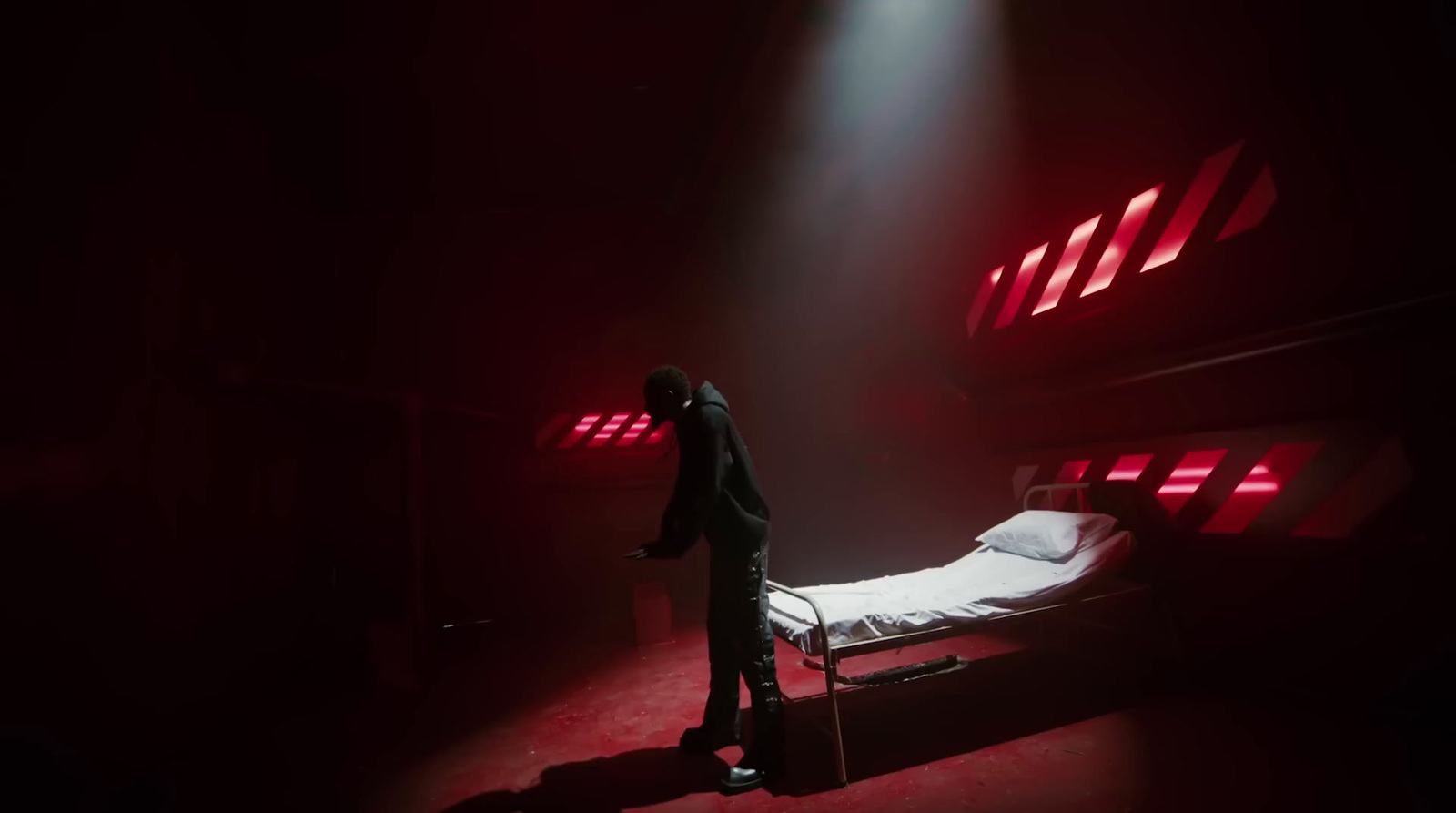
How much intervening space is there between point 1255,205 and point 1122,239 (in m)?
0.76

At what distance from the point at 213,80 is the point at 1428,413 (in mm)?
7487

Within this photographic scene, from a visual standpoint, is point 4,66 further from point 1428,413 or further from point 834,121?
point 1428,413

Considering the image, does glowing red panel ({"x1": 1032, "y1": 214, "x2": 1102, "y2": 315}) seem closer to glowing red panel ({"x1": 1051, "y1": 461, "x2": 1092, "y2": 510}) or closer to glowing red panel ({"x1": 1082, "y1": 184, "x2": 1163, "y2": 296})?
glowing red panel ({"x1": 1082, "y1": 184, "x2": 1163, "y2": 296})

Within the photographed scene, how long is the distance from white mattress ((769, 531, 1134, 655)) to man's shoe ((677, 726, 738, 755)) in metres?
0.55

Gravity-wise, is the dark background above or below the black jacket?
above

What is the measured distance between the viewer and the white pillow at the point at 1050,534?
3211 millimetres

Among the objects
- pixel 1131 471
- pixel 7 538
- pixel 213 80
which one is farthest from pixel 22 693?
pixel 1131 471

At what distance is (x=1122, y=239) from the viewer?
3.68m

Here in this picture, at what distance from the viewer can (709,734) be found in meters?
2.78

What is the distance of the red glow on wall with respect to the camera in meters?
3.07

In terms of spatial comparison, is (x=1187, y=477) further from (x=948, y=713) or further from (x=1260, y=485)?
(x=948, y=713)

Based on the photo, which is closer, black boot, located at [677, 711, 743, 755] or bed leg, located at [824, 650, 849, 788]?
bed leg, located at [824, 650, 849, 788]

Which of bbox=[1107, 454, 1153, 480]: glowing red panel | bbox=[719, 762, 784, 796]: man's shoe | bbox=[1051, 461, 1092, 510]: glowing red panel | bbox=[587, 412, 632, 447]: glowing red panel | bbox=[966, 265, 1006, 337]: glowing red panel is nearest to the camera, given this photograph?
bbox=[719, 762, 784, 796]: man's shoe

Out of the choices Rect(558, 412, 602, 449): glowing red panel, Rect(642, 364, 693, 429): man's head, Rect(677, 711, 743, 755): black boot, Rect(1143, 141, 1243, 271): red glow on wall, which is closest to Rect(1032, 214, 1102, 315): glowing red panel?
Rect(1143, 141, 1243, 271): red glow on wall
